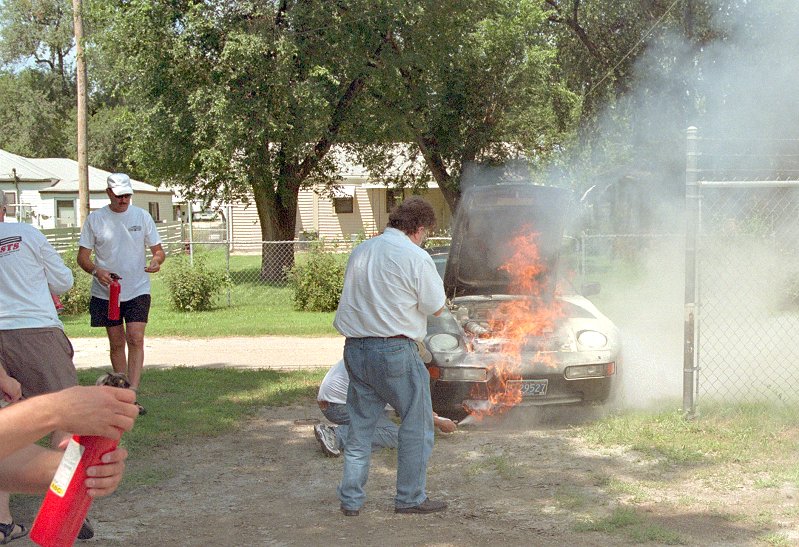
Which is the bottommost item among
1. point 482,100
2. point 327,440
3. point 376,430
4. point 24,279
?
point 327,440

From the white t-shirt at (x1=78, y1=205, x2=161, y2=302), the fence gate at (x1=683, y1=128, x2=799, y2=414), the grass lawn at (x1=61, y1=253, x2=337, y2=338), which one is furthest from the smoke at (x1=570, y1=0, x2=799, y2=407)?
the grass lawn at (x1=61, y1=253, x2=337, y2=338)

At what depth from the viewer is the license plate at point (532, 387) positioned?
6953 millimetres

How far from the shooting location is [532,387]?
6.97 metres

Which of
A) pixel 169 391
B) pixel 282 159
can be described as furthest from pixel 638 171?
pixel 169 391

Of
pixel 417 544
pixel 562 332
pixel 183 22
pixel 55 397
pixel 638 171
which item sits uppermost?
pixel 183 22

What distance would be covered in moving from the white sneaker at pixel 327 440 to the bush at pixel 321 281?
27.8 feet

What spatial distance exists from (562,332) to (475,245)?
140 cm

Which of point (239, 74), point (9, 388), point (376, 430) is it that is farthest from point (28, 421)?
point (239, 74)

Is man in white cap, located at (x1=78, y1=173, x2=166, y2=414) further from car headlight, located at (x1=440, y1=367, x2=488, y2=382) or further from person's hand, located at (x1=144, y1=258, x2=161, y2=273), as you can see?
car headlight, located at (x1=440, y1=367, x2=488, y2=382)

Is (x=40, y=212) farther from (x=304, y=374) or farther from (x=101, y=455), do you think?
(x=101, y=455)

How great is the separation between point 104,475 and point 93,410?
206 mm

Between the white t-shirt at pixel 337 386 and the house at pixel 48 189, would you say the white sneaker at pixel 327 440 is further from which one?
the house at pixel 48 189

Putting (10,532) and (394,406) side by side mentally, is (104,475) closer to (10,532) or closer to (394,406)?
(10,532)

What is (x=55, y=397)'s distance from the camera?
5.98 ft
